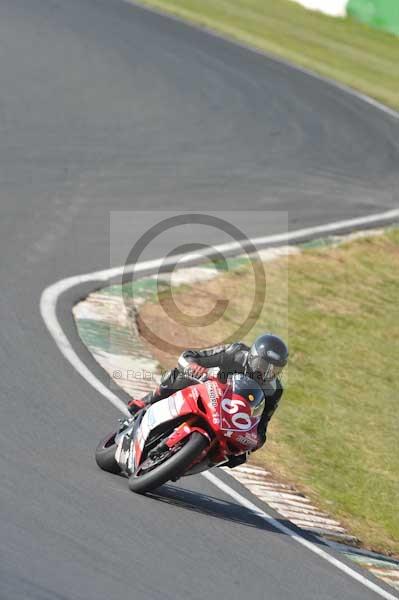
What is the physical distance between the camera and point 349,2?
28047 millimetres

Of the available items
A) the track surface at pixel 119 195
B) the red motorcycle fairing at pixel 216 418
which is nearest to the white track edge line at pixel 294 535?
the track surface at pixel 119 195

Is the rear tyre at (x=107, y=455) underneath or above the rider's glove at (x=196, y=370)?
underneath

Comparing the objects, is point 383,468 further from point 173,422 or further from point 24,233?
point 24,233

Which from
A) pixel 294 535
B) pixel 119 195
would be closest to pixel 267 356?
pixel 294 535

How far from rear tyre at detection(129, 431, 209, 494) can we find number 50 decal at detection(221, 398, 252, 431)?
0.24m

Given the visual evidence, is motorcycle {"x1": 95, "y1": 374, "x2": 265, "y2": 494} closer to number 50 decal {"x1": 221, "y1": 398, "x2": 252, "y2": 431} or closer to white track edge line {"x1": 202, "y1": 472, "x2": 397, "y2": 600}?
number 50 decal {"x1": 221, "y1": 398, "x2": 252, "y2": 431}

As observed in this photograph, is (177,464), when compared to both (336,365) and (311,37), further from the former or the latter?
(311,37)

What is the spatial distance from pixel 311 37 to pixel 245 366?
20367mm

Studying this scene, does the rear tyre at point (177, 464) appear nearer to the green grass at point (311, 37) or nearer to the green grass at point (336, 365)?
the green grass at point (336, 365)

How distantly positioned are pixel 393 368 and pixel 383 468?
2702mm

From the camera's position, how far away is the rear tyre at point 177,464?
7.41 metres

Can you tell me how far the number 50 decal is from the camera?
761cm

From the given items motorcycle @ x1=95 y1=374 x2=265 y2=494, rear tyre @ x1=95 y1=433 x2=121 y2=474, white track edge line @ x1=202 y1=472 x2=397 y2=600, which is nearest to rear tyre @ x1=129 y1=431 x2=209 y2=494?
motorcycle @ x1=95 y1=374 x2=265 y2=494

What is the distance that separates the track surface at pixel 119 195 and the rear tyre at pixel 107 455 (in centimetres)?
10
